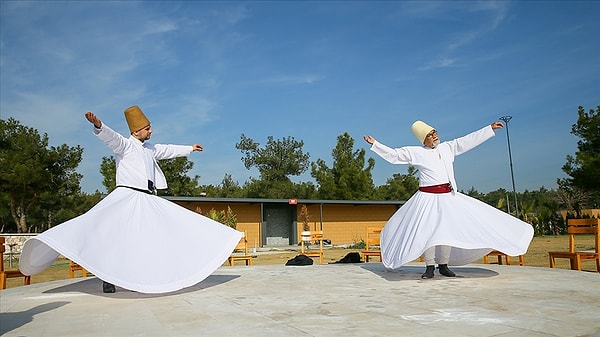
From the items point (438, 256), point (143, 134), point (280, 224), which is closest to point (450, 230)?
point (438, 256)

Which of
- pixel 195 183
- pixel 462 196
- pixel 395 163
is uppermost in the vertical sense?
pixel 195 183

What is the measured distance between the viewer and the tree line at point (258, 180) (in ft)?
90.3

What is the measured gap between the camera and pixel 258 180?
42.9 meters

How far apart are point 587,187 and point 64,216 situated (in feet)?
119

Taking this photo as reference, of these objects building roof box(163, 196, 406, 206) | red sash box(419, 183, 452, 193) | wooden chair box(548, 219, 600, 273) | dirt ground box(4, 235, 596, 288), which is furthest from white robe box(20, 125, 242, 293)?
building roof box(163, 196, 406, 206)

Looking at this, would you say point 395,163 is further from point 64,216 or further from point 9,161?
point 64,216

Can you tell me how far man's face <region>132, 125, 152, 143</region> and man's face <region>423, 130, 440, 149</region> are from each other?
3299mm

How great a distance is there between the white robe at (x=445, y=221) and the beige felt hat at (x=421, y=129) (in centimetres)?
17

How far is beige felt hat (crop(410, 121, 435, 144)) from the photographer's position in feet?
18.8

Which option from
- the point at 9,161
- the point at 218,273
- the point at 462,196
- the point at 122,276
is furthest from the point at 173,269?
the point at 9,161

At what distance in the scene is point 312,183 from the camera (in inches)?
1593

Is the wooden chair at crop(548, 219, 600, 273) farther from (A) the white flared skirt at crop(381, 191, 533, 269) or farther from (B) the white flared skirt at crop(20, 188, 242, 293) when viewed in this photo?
(B) the white flared skirt at crop(20, 188, 242, 293)

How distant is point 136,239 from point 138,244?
0.20ft

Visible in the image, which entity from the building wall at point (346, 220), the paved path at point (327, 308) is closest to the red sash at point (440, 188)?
the paved path at point (327, 308)
